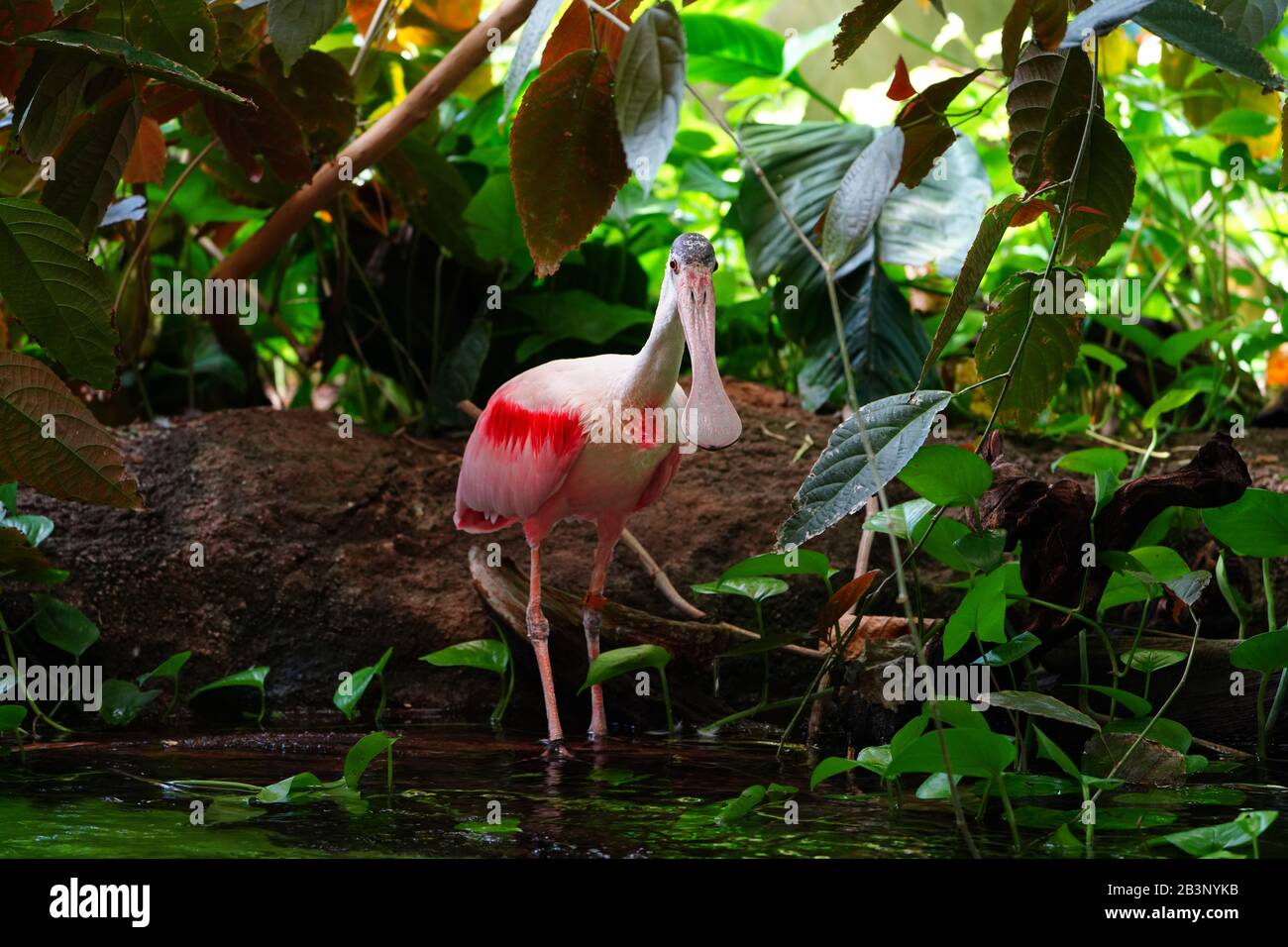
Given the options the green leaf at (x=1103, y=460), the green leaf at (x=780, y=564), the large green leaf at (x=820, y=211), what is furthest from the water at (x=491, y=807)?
the large green leaf at (x=820, y=211)

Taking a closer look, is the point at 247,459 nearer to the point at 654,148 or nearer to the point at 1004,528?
the point at 1004,528

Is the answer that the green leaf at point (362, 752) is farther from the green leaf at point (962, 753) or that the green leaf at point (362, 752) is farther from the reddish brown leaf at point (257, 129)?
the reddish brown leaf at point (257, 129)

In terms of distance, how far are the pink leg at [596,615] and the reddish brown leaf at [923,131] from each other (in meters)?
1.34

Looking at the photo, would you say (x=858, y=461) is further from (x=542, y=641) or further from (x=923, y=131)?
(x=542, y=641)

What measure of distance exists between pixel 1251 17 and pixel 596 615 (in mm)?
2015

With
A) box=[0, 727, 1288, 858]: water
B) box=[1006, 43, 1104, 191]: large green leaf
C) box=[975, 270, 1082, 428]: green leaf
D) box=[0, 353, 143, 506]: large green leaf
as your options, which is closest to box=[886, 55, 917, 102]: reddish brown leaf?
box=[1006, 43, 1104, 191]: large green leaf

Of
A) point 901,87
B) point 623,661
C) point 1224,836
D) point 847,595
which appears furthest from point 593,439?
point 1224,836

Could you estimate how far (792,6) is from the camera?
7.36 metres

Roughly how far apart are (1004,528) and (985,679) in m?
0.33

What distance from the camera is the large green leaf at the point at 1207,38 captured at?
1.45m

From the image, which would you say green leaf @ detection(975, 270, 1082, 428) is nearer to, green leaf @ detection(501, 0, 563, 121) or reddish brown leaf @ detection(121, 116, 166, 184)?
green leaf @ detection(501, 0, 563, 121)
